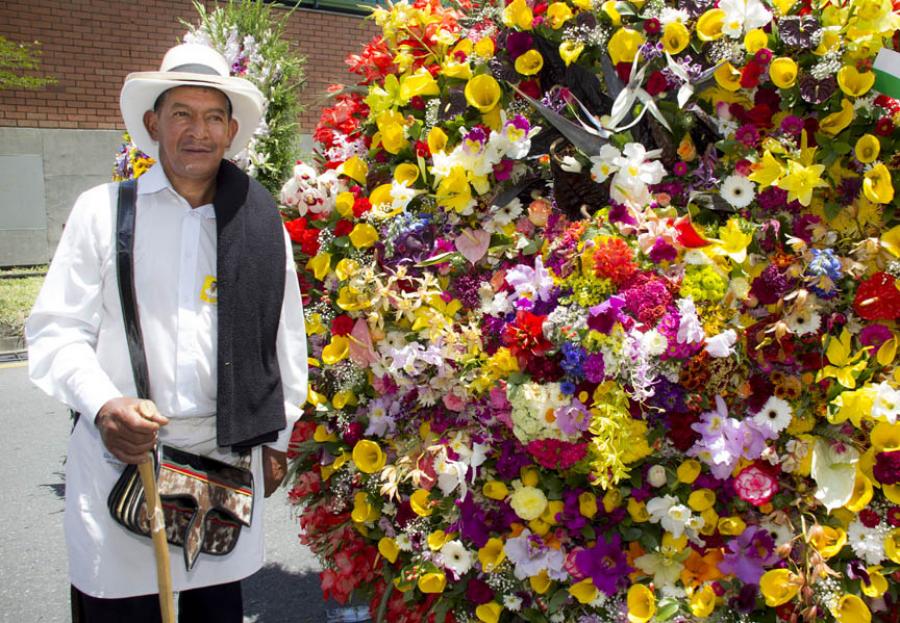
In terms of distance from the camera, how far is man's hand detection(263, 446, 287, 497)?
89.3 inches

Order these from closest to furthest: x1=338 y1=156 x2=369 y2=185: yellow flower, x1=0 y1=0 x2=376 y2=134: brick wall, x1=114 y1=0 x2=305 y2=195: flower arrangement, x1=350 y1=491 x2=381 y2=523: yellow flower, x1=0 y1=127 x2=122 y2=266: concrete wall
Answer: x1=350 y1=491 x2=381 y2=523: yellow flower, x1=338 y1=156 x2=369 y2=185: yellow flower, x1=114 y1=0 x2=305 y2=195: flower arrangement, x1=0 y1=0 x2=376 y2=134: brick wall, x1=0 y1=127 x2=122 y2=266: concrete wall

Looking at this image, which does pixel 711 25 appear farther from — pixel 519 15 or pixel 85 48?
pixel 85 48

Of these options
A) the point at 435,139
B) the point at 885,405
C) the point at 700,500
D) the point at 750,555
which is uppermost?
the point at 435,139

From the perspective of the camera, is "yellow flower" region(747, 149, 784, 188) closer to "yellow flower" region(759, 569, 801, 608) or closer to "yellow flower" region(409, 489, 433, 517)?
"yellow flower" region(759, 569, 801, 608)

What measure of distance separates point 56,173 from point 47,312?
10.7 metres

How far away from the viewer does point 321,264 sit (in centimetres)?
259

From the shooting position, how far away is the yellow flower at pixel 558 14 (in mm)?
2312

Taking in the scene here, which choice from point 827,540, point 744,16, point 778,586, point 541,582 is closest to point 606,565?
point 541,582

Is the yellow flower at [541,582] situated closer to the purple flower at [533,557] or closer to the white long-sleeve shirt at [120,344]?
the purple flower at [533,557]

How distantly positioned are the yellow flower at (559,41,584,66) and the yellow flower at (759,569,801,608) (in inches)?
56.9

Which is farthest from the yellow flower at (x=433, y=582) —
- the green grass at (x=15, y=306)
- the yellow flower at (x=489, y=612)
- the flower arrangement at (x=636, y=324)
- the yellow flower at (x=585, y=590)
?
the green grass at (x=15, y=306)

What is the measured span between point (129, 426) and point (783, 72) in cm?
181

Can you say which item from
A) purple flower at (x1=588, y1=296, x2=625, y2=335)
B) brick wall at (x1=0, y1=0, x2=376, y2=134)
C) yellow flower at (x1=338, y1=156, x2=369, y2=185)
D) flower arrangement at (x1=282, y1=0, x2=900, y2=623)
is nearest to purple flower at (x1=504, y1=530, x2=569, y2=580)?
flower arrangement at (x1=282, y1=0, x2=900, y2=623)

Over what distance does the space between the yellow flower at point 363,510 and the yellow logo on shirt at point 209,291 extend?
79 cm
